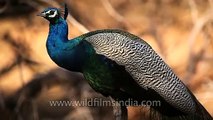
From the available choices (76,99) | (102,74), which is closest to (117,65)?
(102,74)

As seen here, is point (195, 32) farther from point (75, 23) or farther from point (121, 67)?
point (121, 67)

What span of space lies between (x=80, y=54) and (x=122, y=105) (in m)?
0.40

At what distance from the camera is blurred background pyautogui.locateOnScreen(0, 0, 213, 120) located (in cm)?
595

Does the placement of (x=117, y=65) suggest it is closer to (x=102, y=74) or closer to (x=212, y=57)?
(x=102, y=74)

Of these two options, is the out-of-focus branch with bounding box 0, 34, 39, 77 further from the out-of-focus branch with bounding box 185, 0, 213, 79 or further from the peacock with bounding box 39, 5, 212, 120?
the peacock with bounding box 39, 5, 212, 120

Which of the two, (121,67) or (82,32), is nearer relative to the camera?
(121,67)

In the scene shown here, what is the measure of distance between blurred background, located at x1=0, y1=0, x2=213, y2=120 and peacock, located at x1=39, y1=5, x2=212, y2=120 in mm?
2162

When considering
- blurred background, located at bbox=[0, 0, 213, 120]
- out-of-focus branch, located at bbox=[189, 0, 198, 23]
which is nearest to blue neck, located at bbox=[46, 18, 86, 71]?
blurred background, located at bbox=[0, 0, 213, 120]

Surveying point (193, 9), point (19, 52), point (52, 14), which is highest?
point (52, 14)

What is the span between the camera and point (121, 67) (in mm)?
3646

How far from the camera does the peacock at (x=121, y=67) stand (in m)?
3.66

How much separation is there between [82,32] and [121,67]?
7.77 ft

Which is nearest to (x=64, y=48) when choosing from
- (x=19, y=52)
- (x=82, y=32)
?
(x=82, y=32)

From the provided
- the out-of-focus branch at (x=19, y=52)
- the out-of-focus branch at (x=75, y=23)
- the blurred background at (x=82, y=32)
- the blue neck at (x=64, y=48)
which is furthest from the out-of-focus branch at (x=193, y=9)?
the blue neck at (x=64, y=48)
